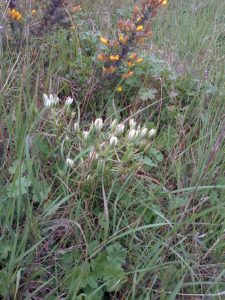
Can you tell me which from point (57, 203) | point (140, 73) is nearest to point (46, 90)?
point (140, 73)

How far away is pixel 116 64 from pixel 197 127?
50cm

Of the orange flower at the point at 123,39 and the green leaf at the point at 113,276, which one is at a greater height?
the orange flower at the point at 123,39

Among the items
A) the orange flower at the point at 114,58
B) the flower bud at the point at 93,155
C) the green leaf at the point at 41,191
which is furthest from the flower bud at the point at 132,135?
the orange flower at the point at 114,58

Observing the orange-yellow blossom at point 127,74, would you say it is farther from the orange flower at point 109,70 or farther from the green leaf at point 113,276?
the green leaf at point 113,276

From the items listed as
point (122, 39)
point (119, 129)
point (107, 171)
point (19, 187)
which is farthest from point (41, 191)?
point (122, 39)

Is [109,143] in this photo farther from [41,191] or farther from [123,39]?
[123,39]

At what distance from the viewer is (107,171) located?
1.49 meters

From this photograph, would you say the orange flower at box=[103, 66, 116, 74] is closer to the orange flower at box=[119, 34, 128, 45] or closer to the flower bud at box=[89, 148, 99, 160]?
the orange flower at box=[119, 34, 128, 45]

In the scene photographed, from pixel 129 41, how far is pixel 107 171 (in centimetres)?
80

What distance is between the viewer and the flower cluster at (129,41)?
199cm

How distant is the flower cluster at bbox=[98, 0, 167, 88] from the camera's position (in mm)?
1989

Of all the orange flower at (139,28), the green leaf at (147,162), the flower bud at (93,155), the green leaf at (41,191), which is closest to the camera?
the green leaf at (41,191)

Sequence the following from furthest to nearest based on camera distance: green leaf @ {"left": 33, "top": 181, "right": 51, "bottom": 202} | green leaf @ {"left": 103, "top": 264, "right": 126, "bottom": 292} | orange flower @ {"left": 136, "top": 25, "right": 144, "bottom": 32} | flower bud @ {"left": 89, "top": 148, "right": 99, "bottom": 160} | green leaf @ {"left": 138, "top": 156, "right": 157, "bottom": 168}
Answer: orange flower @ {"left": 136, "top": 25, "right": 144, "bottom": 32} → green leaf @ {"left": 138, "top": 156, "right": 157, "bottom": 168} → flower bud @ {"left": 89, "top": 148, "right": 99, "bottom": 160} → green leaf @ {"left": 33, "top": 181, "right": 51, "bottom": 202} → green leaf @ {"left": 103, "top": 264, "right": 126, "bottom": 292}

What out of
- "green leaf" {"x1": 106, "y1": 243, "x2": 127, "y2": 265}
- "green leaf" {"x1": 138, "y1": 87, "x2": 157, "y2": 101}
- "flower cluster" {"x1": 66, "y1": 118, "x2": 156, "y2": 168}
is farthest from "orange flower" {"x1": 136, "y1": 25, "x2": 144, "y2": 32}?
"green leaf" {"x1": 106, "y1": 243, "x2": 127, "y2": 265}
